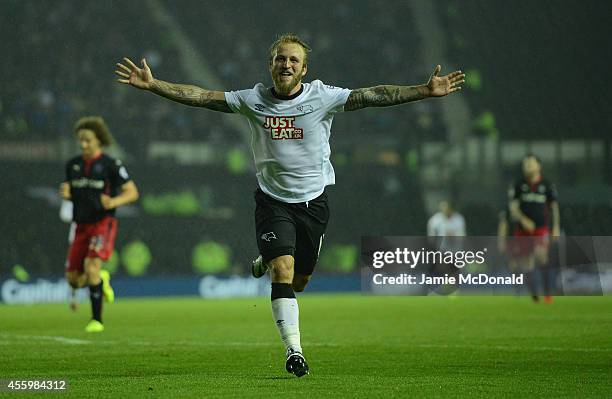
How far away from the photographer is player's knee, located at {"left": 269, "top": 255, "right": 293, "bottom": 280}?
23.5 feet

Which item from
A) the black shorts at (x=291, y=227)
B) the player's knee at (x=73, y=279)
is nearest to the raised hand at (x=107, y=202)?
the player's knee at (x=73, y=279)

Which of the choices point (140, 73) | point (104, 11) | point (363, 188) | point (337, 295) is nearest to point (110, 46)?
point (104, 11)

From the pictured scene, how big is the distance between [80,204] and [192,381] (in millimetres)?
5353

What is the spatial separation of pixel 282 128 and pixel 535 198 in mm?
10033

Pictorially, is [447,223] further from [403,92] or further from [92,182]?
[403,92]

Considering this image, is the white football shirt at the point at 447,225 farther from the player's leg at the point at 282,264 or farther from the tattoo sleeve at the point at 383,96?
the player's leg at the point at 282,264

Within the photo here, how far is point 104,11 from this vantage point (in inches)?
992

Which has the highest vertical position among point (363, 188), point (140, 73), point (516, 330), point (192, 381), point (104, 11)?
point (104, 11)

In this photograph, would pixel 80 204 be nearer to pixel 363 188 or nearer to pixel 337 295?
pixel 337 295

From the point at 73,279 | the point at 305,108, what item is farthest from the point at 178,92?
the point at 73,279

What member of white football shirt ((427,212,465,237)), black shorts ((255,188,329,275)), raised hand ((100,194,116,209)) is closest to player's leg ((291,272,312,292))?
black shorts ((255,188,329,275))

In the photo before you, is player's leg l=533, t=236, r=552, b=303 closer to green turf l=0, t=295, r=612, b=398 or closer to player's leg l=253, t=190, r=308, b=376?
green turf l=0, t=295, r=612, b=398

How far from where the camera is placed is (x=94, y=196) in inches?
470

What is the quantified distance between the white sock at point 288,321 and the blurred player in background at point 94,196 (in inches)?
197
